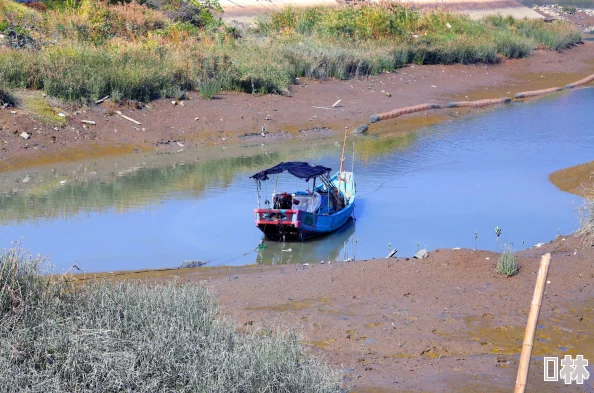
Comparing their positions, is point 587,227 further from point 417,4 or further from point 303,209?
point 417,4

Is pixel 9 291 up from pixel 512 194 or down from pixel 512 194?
up

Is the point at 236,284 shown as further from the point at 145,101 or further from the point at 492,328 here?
the point at 145,101

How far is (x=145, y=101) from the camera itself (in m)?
25.0

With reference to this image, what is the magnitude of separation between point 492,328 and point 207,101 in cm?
1792

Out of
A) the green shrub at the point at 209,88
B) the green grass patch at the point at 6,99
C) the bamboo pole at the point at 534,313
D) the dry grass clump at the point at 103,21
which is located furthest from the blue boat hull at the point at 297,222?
the dry grass clump at the point at 103,21

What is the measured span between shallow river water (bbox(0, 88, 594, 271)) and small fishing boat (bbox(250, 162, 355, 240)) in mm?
297

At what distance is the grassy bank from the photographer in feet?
79.7

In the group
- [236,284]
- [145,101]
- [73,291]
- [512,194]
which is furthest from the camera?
[145,101]

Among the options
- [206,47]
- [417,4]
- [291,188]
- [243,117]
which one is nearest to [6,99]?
[243,117]

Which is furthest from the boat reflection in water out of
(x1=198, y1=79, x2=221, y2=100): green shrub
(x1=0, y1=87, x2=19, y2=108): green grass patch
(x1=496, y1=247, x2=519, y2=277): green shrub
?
(x1=198, y1=79, x2=221, y2=100): green shrub

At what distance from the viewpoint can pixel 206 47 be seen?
2930 centimetres

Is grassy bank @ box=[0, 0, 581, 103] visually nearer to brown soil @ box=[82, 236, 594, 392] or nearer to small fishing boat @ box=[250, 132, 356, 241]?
small fishing boat @ box=[250, 132, 356, 241]

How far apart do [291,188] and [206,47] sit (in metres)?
11.9

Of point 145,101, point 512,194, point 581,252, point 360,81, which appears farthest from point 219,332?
point 360,81
